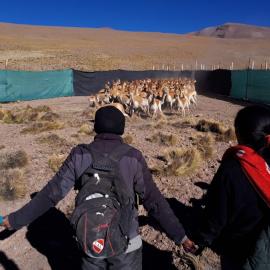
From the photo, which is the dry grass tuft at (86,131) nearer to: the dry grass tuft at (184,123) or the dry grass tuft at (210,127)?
the dry grass tuft at (184,123)

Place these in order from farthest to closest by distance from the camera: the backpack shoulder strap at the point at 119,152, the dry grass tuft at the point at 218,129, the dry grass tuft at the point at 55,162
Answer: the dry grass tuft at the point at 218,129 → the dry grass tuft at the point at 55,162 → the backpack shoulder strap at the point at 119,152

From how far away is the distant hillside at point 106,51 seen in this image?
54.5m

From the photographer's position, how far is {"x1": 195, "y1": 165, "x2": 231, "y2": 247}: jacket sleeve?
2.48 meters

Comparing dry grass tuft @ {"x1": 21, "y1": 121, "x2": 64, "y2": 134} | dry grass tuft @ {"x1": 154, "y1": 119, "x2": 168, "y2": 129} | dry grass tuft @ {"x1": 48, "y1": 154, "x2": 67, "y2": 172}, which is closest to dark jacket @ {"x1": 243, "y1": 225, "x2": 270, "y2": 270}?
dry grass tuft @ {"x1": 48, "y1": 154, "x2": 67, "y2": 172}

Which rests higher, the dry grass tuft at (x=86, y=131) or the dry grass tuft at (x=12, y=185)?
the dry grass tuft at (x=12, y=185)

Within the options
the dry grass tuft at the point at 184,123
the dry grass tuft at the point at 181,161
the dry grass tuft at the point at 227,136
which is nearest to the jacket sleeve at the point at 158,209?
the dry grass tuft at the point at 181,161

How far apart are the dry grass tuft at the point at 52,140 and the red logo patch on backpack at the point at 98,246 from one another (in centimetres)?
823

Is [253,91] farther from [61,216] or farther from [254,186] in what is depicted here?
[254,186]

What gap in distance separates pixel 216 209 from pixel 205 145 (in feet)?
25.1

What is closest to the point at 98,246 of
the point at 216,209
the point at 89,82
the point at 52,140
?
the point at 216,209

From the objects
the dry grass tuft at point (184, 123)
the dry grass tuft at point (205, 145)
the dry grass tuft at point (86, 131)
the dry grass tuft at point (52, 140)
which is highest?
the dry grass tuft at point (205, 145)

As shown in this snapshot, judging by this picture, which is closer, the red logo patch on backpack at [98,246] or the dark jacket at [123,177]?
the red logo patch on backpack at [98,246]

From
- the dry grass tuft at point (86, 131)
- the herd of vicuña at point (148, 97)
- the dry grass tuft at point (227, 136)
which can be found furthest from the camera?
the herd of vicuña at point (148, 97)

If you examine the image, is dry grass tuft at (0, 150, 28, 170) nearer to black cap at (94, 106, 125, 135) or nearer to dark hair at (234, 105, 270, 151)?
black cap at (94, 106, 125, 135)
